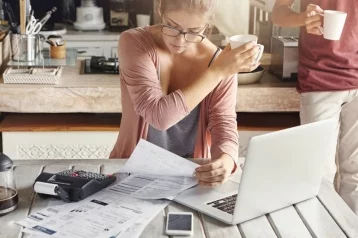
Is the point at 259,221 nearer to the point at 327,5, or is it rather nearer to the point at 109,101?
the point at 327,5

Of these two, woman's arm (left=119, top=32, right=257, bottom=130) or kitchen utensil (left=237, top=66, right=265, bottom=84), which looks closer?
woman's arm (left=119, top=32, right=257, bottom=130)

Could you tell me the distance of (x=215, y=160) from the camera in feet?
5.83

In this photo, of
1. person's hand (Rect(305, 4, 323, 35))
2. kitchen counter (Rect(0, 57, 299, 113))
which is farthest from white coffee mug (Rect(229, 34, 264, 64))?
kitchen counter (Rect(0, 57, 299, 113))

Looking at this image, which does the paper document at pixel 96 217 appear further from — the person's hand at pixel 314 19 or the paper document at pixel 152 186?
the person's hand at pixel 314 19

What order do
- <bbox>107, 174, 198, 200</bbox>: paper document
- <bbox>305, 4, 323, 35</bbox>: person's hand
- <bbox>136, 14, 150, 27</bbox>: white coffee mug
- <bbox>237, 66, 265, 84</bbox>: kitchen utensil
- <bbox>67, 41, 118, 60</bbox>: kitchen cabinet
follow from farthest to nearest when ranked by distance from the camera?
1. <bbox>136, 14, 150, 27</bbox>: white coffee mug
2. <bbox>67, 41, 118, 60</bbox>: kitchen cabinet
3. <bbox>237, 66, 265, 84</bbox>: kitchen utensil
4. <bbox>305, 4, 323, 35</bbox>: person's hand
5. <bbox>107, 174, 198, 200</bbox>: paper document

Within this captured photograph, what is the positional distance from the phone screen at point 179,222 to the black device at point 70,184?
0.24m

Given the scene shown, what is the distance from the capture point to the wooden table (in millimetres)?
1448

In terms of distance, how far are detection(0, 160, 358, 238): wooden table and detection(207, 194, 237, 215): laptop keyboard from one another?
5 cm

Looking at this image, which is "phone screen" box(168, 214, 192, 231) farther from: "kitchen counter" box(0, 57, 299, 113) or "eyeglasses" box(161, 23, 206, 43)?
"kitchen counter" box(0, 57, 299, 113)

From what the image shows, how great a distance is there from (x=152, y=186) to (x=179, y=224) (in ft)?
0.77

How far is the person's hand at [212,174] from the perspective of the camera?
1.69 metres

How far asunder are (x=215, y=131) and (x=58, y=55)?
1529 millimetres

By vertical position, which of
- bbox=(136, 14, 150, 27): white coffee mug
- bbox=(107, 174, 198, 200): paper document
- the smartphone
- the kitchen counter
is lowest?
the kitchen counter

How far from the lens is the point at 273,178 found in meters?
1.49
